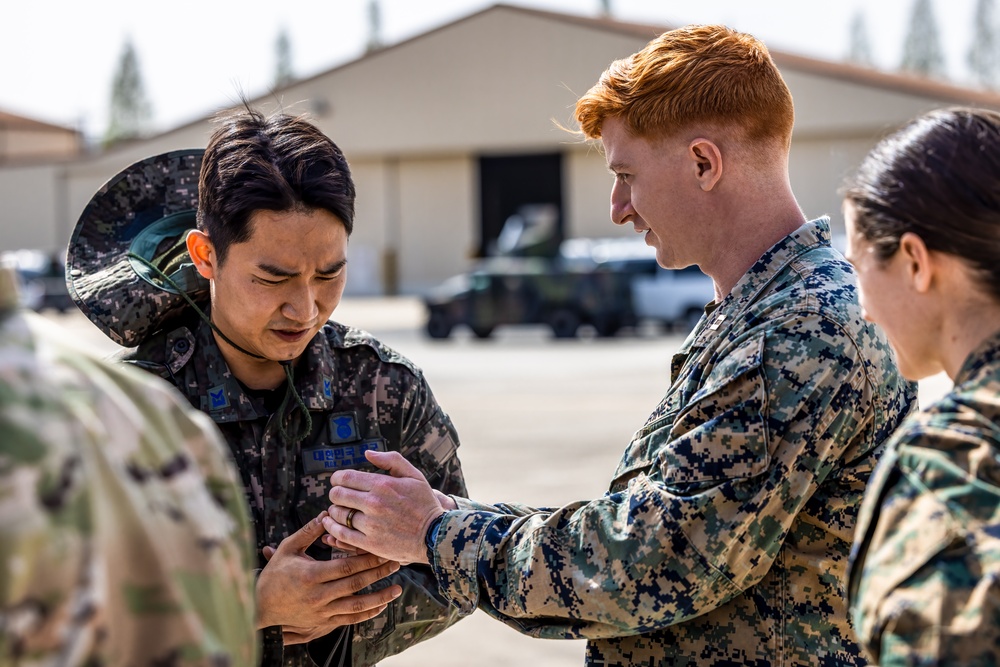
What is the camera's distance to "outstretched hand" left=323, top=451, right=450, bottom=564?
2424 millimetres

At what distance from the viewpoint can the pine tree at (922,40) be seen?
87562 mm

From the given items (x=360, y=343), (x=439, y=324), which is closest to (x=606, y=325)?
(x=439, y=324)

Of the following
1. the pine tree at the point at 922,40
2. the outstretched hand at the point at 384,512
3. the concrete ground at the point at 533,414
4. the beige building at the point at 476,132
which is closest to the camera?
the outstretched hand at the point at 384,512

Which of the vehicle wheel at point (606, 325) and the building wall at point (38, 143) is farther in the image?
the building wall at point (38, 143)

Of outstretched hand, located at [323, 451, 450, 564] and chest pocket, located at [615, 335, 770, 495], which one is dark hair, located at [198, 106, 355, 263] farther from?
chest pocket, located at [615, 335, 770, 495]

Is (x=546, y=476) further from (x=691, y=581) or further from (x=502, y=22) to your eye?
(x=502, y=22)

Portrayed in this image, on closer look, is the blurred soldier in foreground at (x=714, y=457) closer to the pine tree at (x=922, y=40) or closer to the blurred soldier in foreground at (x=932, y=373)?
the blurred soldier in foreground at (x=932, y=373)

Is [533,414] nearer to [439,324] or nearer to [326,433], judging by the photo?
[439,324]

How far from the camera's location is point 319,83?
40375 mm

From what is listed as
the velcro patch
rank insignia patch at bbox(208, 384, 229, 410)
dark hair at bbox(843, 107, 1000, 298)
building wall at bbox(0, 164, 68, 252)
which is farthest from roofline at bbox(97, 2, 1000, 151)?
dark hair at bbox(843, 107, 1000, 298)

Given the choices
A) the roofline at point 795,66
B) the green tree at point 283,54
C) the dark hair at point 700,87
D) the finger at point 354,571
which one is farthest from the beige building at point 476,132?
the green tree at point 283,54

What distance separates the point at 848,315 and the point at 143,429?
135 cm

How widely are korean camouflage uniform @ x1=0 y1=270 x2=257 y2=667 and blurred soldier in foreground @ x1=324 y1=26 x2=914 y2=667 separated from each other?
0.93 m

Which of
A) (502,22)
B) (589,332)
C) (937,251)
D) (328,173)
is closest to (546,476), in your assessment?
(328,173)
